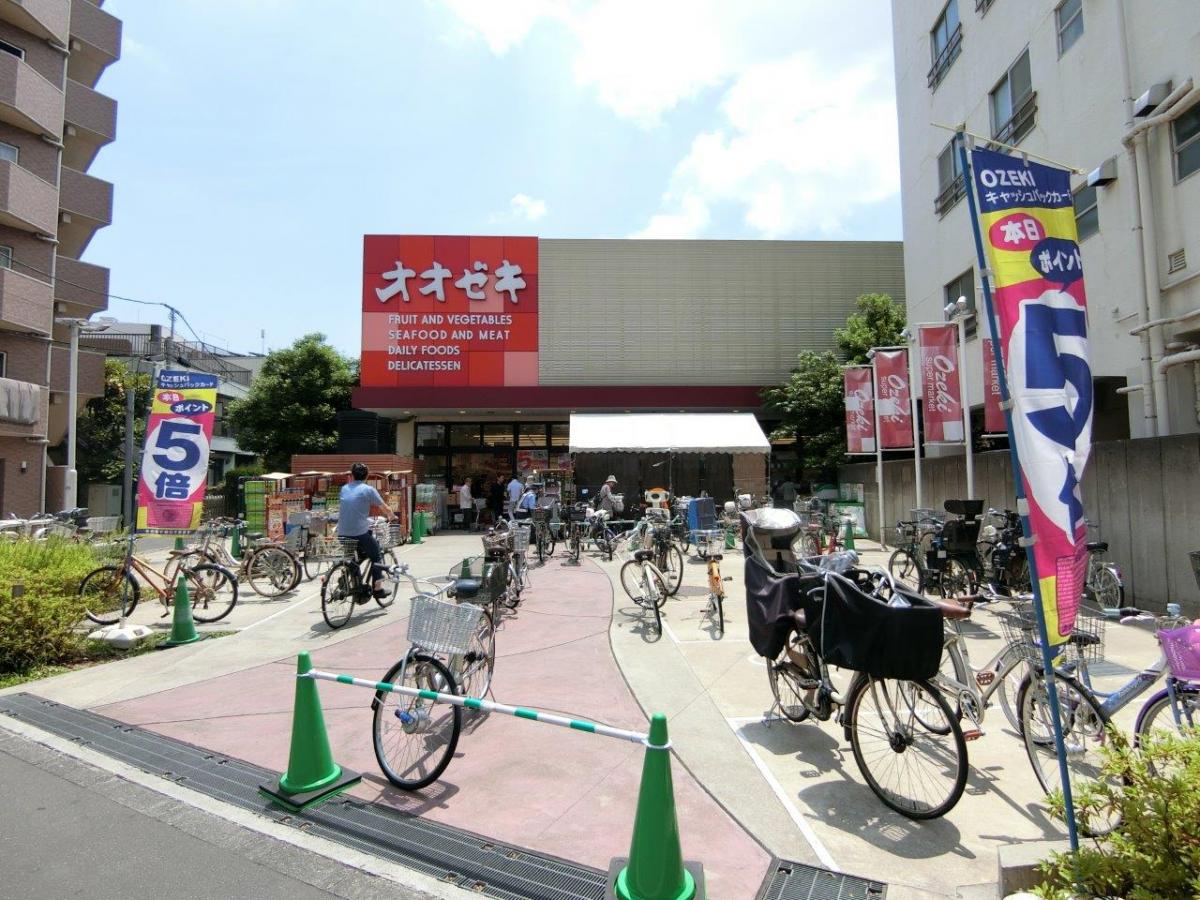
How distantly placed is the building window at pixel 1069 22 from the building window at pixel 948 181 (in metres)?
3.21

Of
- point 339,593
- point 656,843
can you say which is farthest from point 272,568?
point 656,843

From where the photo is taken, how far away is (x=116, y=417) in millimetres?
29109

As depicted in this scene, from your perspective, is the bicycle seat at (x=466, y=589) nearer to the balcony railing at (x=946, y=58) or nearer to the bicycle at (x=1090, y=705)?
the bicycle at (x=1090, y=705)

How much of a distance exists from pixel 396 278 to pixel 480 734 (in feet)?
66.1

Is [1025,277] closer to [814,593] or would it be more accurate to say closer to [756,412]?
[814,593]

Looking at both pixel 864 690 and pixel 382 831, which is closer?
pixel 382 831

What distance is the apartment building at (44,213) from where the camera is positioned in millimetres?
17734

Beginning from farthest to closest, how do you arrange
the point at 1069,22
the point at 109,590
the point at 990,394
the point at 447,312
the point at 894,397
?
the point at 447,312, the point at 894,397, the point at 990,394, the point at 1069,22, the point at 109,590

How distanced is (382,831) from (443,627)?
119cm

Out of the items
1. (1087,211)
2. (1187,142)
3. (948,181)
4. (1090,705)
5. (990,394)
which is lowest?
(1090,705)

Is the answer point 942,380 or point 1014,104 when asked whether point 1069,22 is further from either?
point 942,380

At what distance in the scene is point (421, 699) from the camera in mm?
4164

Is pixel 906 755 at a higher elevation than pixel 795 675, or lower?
lower

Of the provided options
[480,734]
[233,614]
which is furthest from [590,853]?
[233,614]
